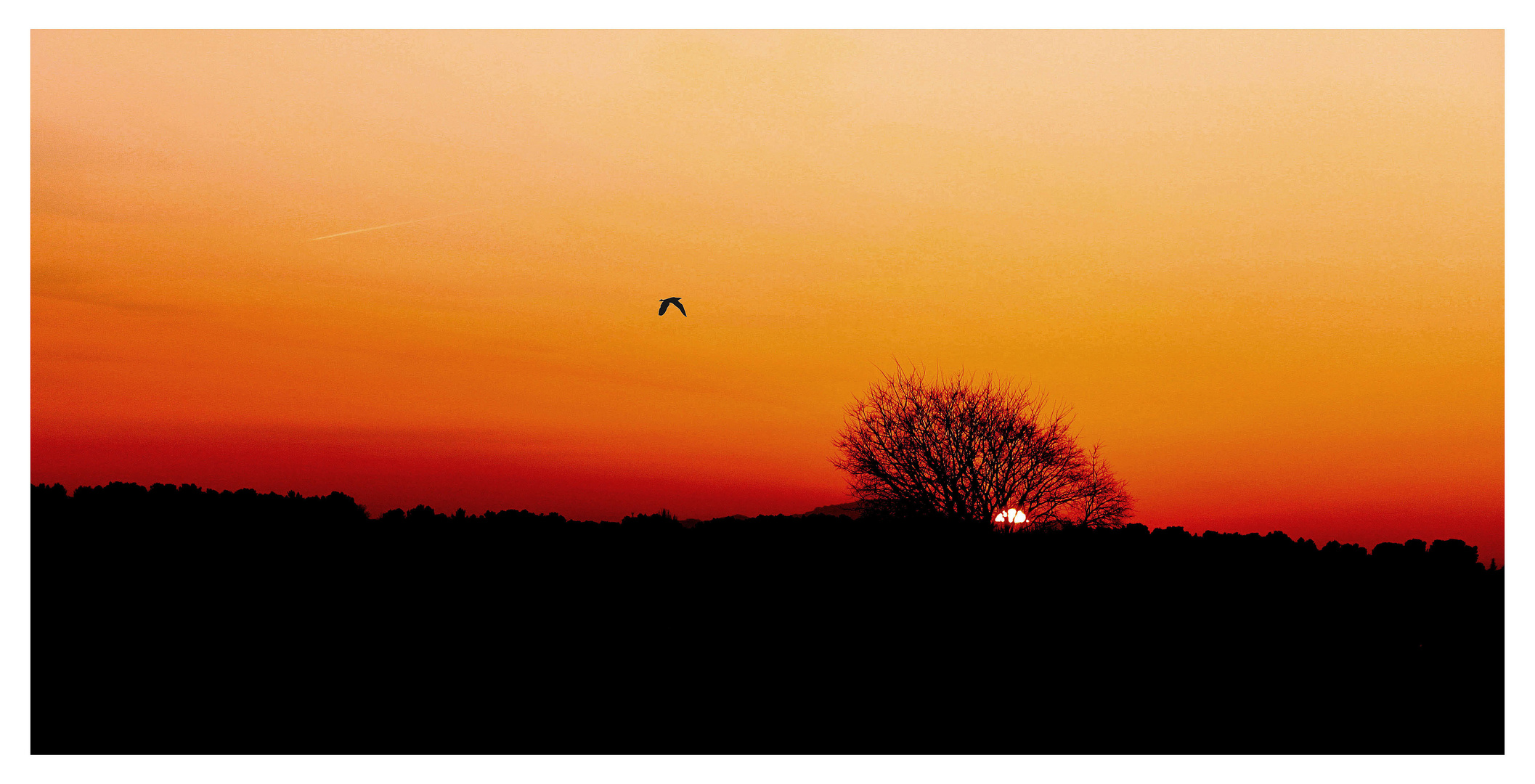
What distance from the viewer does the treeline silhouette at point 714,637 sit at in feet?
64.8

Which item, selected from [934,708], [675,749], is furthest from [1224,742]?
[675,749]

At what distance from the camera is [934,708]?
21312 mm

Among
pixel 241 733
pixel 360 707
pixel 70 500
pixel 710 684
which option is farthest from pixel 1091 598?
pixel 70 500

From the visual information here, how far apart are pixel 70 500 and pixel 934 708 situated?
20.5 m

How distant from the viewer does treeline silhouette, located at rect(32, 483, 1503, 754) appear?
1975 cm

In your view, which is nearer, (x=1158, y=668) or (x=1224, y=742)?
(x=1224, y=742)

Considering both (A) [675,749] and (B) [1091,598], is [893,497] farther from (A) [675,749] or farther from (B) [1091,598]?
(A) [675,749]

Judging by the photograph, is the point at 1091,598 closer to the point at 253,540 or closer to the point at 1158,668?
the point at 1158,668

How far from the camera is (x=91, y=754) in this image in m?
17.9

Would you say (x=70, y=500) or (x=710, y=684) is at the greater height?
(x=70, y=500)

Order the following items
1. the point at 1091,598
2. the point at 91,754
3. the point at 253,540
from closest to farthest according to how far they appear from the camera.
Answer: the point at 91,754 < the point at 253,540 < the point at 1091,598

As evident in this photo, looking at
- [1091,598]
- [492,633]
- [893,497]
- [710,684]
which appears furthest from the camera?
[893,497]

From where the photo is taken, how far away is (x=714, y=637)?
25.6m

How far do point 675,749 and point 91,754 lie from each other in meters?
9.15
